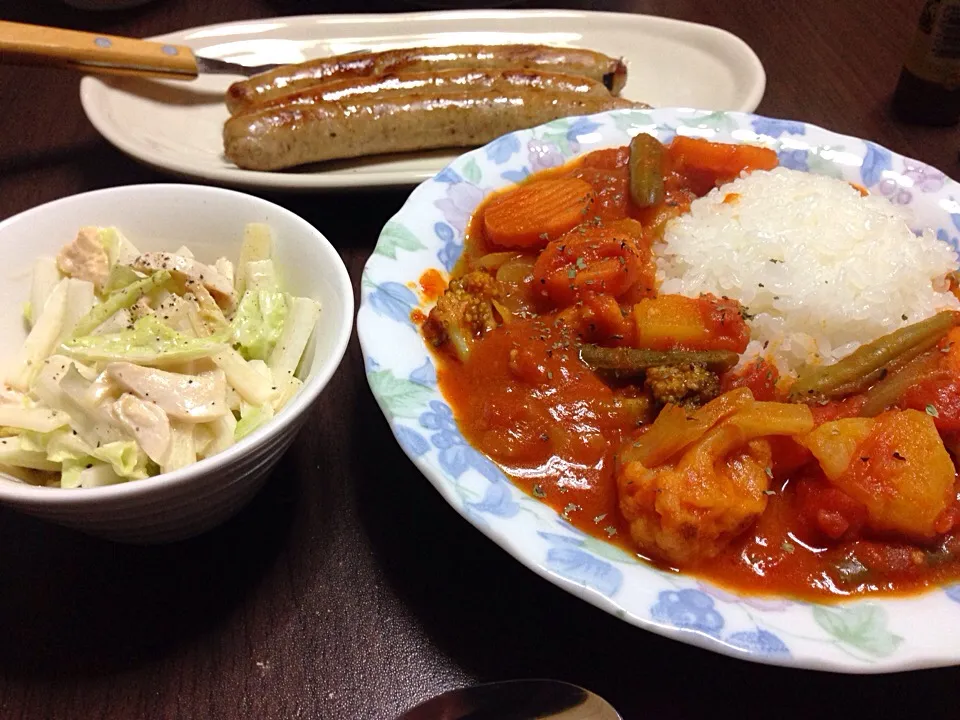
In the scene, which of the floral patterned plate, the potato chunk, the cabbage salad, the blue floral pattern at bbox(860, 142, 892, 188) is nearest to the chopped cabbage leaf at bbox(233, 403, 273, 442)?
the cabbage salad

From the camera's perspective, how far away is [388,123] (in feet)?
9.15

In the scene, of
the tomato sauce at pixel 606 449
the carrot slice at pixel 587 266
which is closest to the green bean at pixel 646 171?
the carrot slice at pixel 587 266

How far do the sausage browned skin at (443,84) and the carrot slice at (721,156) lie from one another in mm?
609

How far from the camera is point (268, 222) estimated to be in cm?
180

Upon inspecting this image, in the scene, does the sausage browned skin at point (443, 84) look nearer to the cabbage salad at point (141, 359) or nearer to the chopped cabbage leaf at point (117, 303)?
the cabbage salad at point (141, 359)

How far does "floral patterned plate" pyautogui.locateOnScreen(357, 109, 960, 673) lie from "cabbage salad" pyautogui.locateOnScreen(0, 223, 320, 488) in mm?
254

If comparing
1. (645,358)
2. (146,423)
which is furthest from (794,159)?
(146,423)

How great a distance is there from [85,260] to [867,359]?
204cm

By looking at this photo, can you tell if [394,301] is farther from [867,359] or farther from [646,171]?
[867,359]

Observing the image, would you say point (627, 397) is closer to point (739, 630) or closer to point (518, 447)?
point (518, 447)

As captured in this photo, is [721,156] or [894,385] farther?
[721,156]

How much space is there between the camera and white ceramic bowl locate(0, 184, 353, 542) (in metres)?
1.26

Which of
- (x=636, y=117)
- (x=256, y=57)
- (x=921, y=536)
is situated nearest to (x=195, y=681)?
(x=921, y=536)

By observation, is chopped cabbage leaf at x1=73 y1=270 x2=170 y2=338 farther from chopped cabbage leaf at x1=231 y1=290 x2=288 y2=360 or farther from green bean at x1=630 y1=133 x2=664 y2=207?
green bean at x1=630 y1=133 x2=664 y2=207
